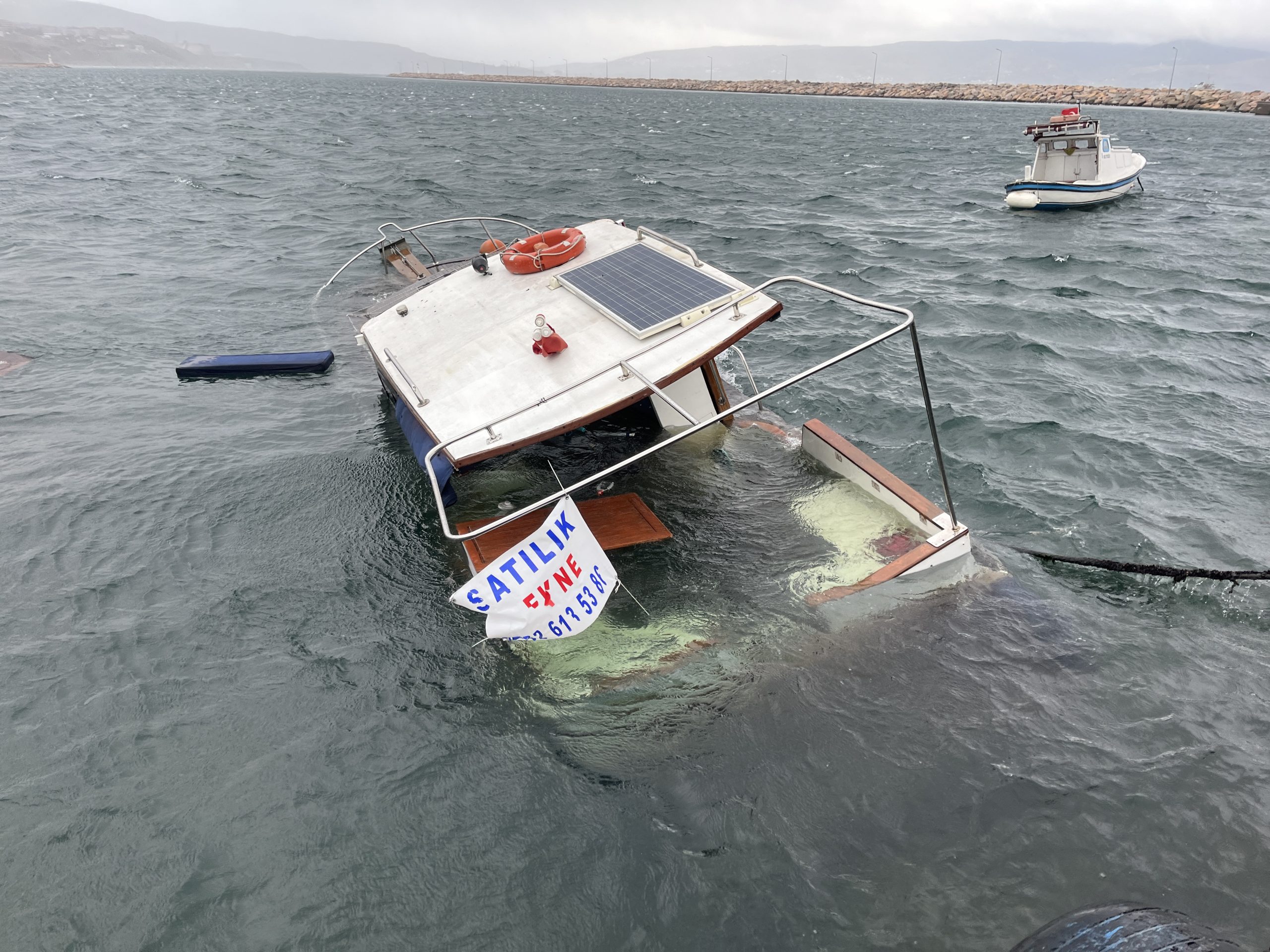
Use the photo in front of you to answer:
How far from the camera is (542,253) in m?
14.7

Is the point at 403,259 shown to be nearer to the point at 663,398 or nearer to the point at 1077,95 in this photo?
the point at 663,398

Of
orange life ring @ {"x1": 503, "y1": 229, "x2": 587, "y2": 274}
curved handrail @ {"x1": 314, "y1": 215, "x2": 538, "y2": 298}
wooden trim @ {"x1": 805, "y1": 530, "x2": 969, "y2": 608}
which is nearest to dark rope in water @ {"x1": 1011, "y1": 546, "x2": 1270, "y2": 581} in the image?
wooden trim @ {"x1": 805, "y1": 530, "x2": 969, "y2": 608}

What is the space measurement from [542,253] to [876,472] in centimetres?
762

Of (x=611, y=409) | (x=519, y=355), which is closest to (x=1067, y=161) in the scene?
(x=519, y=355)

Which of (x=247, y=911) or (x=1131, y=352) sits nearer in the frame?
(x=247, y=911)

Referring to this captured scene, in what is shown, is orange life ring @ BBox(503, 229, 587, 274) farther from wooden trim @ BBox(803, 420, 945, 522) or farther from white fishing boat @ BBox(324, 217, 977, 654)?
wooden trim @ BBox(803, 420, 945, 522)

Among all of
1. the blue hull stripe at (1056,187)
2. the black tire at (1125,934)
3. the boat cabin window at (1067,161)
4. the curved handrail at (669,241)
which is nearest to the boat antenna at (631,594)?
the black tire at (1125,934)

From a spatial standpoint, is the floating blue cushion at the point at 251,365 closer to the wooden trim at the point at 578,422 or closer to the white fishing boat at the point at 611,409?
the white fishing boat at the point at 611,409

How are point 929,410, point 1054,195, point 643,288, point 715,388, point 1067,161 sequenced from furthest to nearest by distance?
1. point 1067,161
2. point 1054,195
3. point 715,388
4. point 643,288
5. point 929,410

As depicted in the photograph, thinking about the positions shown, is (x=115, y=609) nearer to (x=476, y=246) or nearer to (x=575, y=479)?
(x=575, y=479)

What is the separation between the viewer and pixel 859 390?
18609 mm

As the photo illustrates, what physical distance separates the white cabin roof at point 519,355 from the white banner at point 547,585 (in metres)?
1.90

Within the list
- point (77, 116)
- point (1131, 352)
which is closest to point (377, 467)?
point (1131, 352)

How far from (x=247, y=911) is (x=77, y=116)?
95.1m
